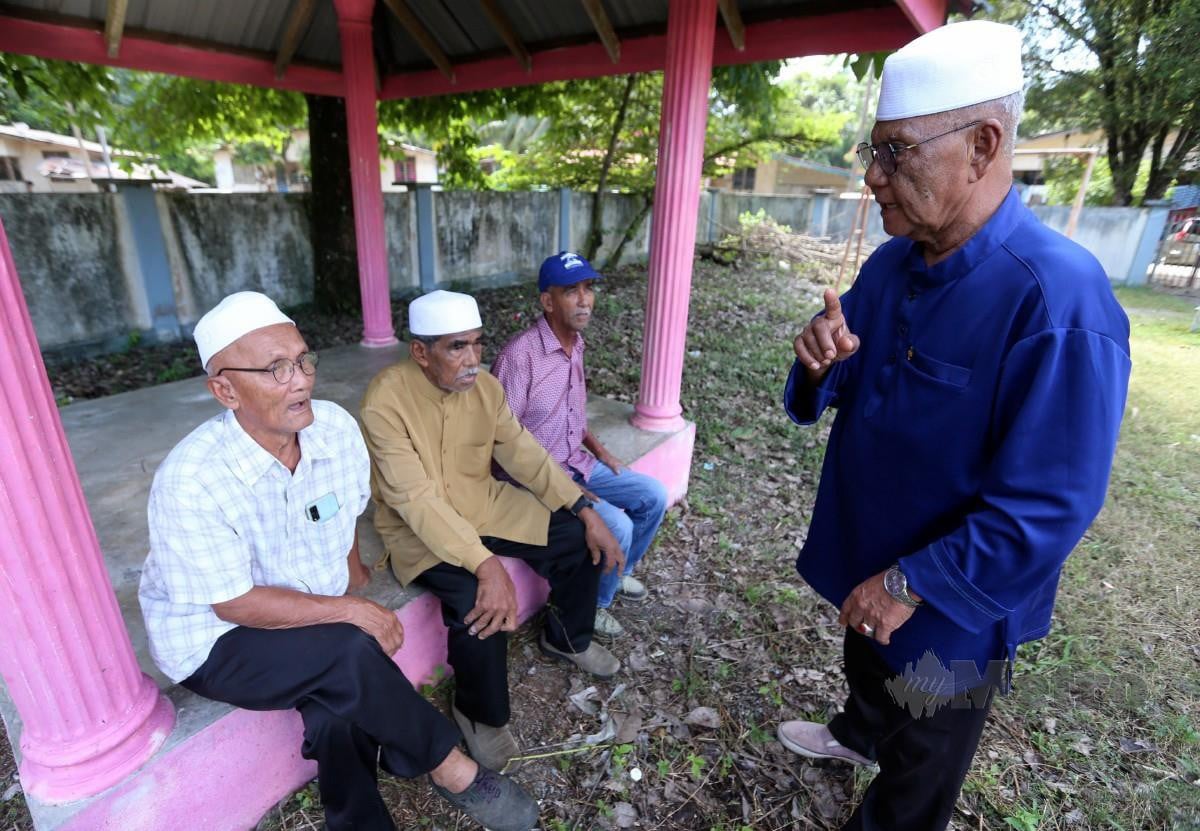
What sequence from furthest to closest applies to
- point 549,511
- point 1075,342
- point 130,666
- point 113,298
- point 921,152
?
1. point 113,298
2. point 549,511
3. point 130,666
4. point 921,152
5. point 1075,342

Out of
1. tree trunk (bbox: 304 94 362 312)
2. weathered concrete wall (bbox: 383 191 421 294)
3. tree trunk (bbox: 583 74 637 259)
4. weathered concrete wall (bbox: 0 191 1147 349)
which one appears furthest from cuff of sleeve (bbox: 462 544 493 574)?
tree trunk (bbox: 583 74 637 259)

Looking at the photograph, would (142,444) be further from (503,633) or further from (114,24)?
(114,24)

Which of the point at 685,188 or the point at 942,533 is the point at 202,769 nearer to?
the point at 942,533

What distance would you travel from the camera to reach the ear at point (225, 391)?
5.64ft

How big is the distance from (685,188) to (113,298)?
6025 mm

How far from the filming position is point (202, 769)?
1854 millimetres

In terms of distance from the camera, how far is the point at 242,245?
24.2ft

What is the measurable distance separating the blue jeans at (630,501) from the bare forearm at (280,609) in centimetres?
139

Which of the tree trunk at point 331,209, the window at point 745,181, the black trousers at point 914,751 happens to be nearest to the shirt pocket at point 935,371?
the black trousers at point 914,751

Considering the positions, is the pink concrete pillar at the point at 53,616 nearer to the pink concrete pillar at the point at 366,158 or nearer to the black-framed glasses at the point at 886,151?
the black-framed glasses at the point at 886,151

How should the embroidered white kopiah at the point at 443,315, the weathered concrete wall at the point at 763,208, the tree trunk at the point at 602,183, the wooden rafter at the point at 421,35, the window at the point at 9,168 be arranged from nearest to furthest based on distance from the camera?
the embroidered white kopiah at the point at 443,315 → the wooden rafter at the point at 421,35 → the tree trunk at the point at 602,183 → the weathered concrete wall at the point at 763,208 → the window at the point at 9,168

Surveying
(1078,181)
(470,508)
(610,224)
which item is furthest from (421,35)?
(1078,181)

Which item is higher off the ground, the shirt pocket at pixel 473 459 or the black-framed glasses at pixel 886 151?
the black-framed glasses at pixel 886 151

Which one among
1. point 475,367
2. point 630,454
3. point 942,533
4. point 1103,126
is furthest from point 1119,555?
point 1103,126
